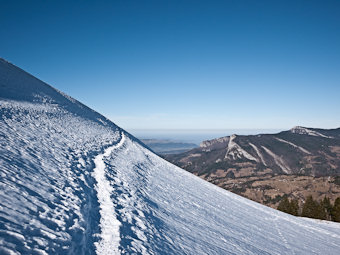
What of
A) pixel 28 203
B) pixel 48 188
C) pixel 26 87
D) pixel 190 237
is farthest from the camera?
pixel 26 87

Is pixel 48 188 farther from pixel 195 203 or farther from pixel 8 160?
pixel 195 203

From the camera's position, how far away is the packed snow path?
16.5 ft

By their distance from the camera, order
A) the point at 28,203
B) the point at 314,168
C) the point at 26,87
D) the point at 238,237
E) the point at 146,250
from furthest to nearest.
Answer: the point at 314,168
the point at 26,87
the point at 238,237
the point at 146,250
the point at 28,203

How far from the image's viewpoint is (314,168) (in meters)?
196

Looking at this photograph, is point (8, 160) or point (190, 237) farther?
point (190, 237)

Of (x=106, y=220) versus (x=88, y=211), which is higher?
(x=88, y=211)

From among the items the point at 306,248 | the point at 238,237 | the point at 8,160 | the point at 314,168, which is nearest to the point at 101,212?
the point at 8,160

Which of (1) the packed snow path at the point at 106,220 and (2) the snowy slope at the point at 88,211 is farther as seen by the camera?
(1) the packed snow path at the point at 106,220

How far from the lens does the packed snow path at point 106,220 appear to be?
16.5ft

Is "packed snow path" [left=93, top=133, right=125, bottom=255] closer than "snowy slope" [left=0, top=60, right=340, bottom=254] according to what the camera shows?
No

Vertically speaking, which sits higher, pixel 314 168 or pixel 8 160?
pixel 8 160

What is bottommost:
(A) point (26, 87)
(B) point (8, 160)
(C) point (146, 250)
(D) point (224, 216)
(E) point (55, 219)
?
(D) point (224, 216)

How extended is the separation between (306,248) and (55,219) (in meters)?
16.1

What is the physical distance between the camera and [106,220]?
6.24 metres
